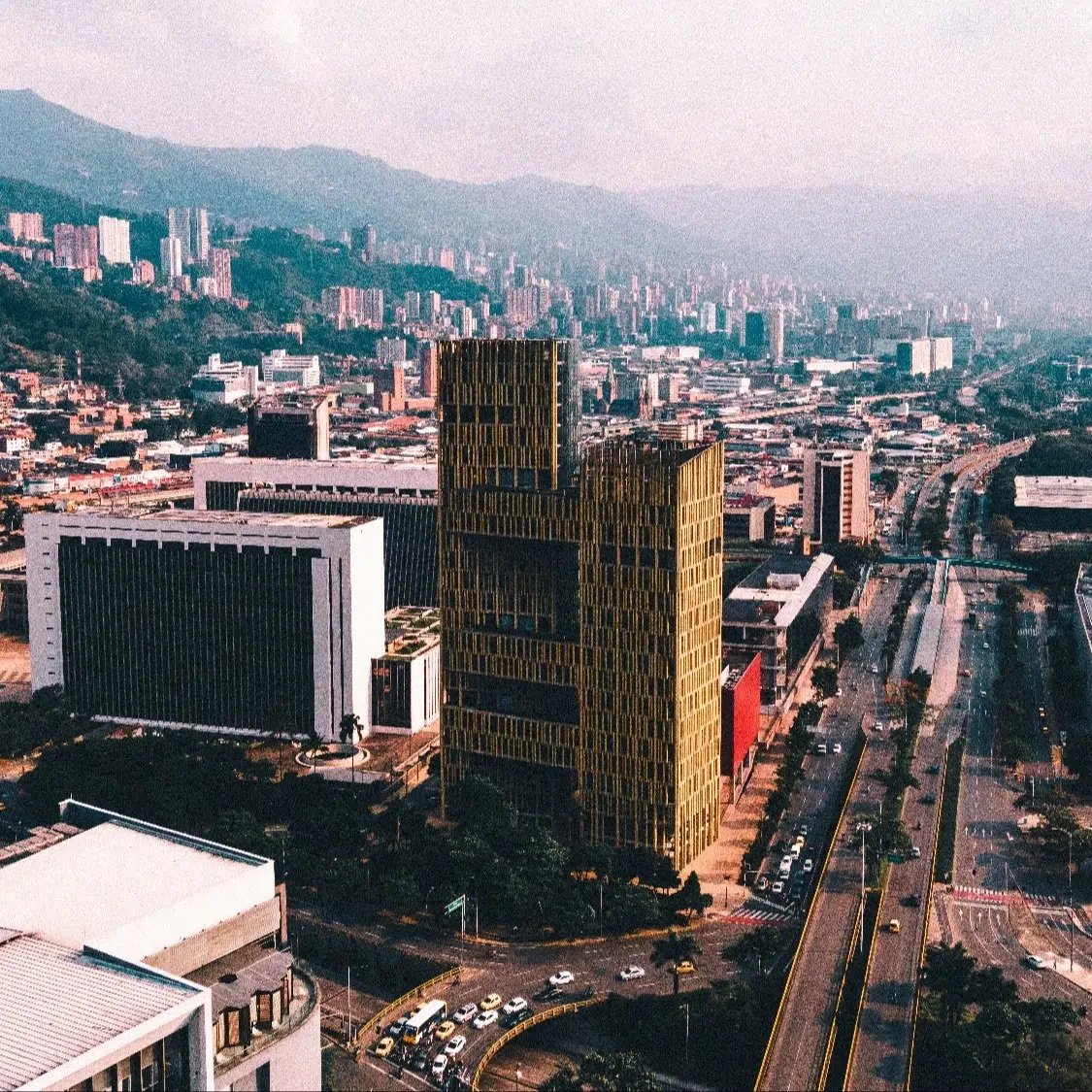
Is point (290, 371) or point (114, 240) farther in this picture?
point (114, 240)

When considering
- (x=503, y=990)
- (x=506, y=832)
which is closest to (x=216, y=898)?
(x=503, y=990)

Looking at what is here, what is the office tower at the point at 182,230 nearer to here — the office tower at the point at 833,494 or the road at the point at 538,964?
the office tower at the point at 833,494

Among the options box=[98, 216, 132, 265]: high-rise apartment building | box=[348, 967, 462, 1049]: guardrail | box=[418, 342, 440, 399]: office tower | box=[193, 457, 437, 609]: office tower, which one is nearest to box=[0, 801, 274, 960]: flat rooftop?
box=[348, 967, 462, 1049]: guardrail

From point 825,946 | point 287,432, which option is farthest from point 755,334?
point 825,946

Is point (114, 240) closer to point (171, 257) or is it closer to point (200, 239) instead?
point (171, 257)

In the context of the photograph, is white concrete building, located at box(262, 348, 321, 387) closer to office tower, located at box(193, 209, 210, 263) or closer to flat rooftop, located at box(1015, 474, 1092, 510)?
office tower, located at box(193, 209, 210, 263)
